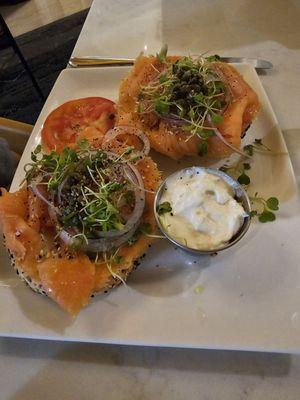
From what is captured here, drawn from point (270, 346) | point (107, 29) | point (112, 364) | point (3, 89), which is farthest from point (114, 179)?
point (3, 89)

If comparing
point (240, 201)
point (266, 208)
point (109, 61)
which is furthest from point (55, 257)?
point (109, 61)

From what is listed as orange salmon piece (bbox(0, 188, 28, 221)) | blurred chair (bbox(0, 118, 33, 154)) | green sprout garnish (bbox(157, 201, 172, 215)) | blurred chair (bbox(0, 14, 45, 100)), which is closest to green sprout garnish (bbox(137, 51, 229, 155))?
green sprout garnish (bbox(157, 201, 172, 215))

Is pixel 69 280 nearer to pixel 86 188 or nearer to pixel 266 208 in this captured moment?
pixel 86 188

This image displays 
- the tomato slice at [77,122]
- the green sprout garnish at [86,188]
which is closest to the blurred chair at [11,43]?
the tomato slice at [77,122]

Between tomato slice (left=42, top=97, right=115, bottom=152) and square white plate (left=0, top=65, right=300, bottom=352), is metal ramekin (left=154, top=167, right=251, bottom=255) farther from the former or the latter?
tomato slice (left=42, top=97, right=115, bottom=152)

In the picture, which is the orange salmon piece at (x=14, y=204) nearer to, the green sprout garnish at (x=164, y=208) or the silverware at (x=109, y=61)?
the green sprout garnish at (x=164, y=208)
